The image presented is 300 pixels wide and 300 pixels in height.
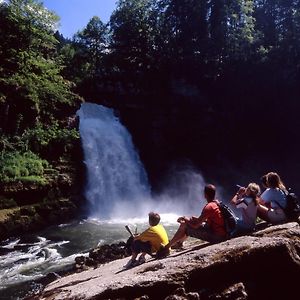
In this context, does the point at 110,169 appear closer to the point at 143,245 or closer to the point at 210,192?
→ the point at 143,245

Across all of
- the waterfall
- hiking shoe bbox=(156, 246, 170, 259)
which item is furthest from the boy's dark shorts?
the waterfall

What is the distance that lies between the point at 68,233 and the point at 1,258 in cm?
419

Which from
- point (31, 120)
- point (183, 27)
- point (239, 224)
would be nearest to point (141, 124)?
point (31, 120)

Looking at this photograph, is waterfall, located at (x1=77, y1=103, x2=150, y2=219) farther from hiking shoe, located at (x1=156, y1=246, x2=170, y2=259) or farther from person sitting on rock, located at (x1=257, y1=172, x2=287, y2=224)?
person sitting on rock, located at (x1=257, y1=172, x2=287, y2=224)

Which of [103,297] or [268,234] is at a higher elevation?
[268,234]

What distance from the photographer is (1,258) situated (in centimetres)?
1520

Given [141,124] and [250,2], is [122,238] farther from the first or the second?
[250,2]

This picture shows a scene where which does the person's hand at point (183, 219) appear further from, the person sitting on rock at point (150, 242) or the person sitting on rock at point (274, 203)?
the person sitting on rock at point (274, 203)

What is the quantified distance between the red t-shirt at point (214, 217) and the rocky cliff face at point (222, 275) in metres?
0.39

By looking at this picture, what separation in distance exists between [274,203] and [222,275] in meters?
2.29

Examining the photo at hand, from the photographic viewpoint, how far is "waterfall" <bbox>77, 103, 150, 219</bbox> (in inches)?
974

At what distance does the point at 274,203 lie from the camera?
8016 millimetres

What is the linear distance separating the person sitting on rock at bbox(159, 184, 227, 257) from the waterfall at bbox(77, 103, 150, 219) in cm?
1633

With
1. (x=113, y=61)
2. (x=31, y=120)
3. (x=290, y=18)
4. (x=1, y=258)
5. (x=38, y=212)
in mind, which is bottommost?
(x=1, y=258)
